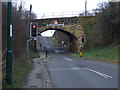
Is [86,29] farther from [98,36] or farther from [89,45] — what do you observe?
[98,36]

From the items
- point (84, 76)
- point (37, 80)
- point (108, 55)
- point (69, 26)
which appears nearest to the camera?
point (37, 80)

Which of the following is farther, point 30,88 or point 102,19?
point 102,19

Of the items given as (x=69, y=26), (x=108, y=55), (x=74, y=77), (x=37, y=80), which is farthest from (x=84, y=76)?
(x=69, y=26)

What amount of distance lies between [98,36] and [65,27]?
1389 centimetres

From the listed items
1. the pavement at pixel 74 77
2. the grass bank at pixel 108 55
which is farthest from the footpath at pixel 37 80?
the grass bank at pixel 108 55

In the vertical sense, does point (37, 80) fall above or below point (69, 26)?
below

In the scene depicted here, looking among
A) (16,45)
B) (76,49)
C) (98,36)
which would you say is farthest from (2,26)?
(76,49)

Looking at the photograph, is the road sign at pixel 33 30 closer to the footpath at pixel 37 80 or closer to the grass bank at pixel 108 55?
the footpath at pixel 37 80

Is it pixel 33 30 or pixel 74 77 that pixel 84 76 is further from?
pixel 33 30

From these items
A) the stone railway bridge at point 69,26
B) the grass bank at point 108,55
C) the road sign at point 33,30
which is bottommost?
the grass bank at point 108,55

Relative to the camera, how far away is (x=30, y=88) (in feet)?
41.0

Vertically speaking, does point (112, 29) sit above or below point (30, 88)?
above

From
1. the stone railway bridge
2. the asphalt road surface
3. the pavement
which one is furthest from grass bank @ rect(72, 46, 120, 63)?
the stone railway bridge

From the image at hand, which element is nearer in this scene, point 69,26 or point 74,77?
point 74,77
